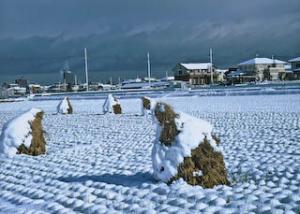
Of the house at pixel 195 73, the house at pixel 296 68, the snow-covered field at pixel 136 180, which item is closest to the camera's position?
the snow-covered field at pixel 136 180

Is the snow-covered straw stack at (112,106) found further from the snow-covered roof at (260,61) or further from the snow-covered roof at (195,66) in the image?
the snow-covered roof at (260,61)

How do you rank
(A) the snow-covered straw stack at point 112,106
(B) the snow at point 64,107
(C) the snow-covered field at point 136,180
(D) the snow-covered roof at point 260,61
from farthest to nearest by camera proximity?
(D) the snow-covered roof at point 260,61 → (B) the snow at point 64,107 → (A) the snow-covered straw stack at point 112,106 → (C) the snow-covered field at point 136,180

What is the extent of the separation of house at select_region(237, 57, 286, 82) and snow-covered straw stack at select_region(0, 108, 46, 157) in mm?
84119

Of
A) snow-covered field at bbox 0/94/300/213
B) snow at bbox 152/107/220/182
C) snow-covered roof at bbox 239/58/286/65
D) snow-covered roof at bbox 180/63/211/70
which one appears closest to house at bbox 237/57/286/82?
snow-covered roof at bbox 239/58/286/65

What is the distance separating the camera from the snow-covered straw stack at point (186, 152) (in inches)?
318

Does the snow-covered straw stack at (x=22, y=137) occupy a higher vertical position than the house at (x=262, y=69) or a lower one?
lower

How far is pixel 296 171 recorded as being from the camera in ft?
30.0

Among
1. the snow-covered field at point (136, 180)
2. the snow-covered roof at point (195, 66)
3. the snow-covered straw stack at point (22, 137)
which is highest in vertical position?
the snow-covered roof at point (195, 66)

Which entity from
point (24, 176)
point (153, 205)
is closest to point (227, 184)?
point (153, 205)

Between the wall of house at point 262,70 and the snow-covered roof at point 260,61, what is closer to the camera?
the wall of house at point 262,70

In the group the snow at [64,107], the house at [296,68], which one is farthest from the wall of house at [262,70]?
the snow at [64,107]

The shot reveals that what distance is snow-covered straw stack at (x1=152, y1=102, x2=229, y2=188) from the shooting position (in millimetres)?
8086

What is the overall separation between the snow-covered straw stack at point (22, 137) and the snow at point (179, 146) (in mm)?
5812

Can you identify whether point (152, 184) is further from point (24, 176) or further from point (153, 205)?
point (24, 176)
